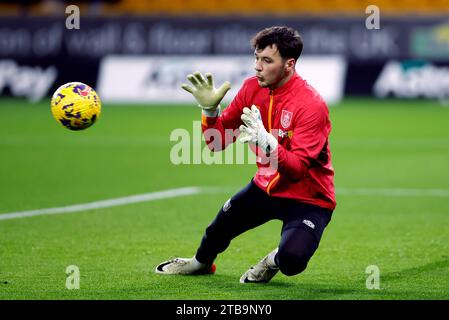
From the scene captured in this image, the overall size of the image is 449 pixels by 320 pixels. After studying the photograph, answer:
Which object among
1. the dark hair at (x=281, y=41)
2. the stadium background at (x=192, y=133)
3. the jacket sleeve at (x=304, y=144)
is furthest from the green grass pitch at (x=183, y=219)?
the dark hair at (x=281, y=41)

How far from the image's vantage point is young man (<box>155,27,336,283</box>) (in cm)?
668

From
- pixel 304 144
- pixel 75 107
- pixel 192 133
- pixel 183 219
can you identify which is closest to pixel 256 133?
pixel 304 144

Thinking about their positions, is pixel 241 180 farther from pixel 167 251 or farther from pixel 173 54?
pixel 173 54

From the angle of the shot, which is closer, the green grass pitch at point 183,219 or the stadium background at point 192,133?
the green grass pitch at point 183,219

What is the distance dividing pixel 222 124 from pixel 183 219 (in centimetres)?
301

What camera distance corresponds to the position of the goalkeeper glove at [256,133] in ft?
21.3

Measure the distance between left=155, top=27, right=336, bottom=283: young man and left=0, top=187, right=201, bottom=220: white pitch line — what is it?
10.5 feet

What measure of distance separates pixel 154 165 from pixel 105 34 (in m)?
10.9

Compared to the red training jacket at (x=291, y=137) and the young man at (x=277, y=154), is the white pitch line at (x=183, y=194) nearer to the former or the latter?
the young man at (x=277, y=154)

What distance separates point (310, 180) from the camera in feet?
23.2

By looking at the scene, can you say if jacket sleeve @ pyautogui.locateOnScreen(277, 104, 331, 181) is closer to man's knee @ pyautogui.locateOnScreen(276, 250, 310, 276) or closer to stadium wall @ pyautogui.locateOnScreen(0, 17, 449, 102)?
man's knee @ pyautogui.locateOnScreen(276, 250, 310, 276)

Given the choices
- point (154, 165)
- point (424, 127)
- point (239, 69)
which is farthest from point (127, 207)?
point (239, 69)

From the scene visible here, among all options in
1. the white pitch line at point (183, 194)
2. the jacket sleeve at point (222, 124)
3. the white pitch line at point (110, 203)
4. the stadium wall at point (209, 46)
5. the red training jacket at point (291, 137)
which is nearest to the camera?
the red training jacket at point (291, 137)

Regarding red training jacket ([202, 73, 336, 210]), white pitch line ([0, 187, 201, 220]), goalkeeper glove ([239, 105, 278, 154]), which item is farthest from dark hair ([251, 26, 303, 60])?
white pitch line ([0, 187, 201, 220])
